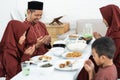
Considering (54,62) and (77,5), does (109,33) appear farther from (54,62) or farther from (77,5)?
(77,5)

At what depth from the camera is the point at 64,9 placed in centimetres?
595

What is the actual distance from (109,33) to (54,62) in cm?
95

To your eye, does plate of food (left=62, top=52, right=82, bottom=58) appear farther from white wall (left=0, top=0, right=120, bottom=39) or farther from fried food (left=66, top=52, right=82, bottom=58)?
white wall (left=0, top=0, right=120, bottom=39)

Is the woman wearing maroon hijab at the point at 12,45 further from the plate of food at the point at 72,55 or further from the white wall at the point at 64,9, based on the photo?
the white wall at the point at 64,9

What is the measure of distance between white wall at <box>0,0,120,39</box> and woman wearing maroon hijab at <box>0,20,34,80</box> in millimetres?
3081

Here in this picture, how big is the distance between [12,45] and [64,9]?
10.6 ft

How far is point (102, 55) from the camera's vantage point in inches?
90.5

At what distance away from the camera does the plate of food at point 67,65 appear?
2445mm

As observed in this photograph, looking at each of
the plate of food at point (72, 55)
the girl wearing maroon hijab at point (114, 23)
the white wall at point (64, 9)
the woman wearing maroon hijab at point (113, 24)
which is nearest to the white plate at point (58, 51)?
the plate of food at point (72, 55)

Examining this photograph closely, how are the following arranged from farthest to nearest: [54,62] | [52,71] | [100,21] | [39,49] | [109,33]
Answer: [100,21]
[39,49]
[109,33]
[54,62]
[52,71]

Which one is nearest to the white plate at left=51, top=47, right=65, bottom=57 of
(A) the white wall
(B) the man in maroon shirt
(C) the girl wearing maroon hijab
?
(B) the man in maroon shirt

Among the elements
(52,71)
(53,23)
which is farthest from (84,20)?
(52,71)

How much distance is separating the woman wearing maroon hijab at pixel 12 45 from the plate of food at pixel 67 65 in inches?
20.0

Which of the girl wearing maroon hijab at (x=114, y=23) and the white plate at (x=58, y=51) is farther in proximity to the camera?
the girl wearing maroon hijab at (x=114, y=23)
